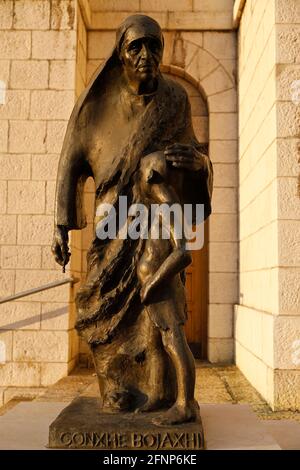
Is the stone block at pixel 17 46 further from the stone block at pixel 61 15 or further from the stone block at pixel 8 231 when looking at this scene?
the stone block at pixel 8 231

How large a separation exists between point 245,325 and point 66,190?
381 centimetres

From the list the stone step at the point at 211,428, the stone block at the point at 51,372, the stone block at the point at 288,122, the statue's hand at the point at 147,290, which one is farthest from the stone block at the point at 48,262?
the statue's hand at the point at 147,290

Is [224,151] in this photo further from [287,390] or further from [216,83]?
[287,390]

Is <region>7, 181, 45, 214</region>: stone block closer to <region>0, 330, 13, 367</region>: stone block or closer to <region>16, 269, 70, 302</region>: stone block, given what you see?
<region>16, 269, 70, 302</region>: stone block

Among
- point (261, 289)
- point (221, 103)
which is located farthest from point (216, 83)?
point (261, 289)

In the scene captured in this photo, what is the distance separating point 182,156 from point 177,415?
3.88 ft

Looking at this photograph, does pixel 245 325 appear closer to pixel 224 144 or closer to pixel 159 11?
pixel 224 144

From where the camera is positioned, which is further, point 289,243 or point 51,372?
point 51,372

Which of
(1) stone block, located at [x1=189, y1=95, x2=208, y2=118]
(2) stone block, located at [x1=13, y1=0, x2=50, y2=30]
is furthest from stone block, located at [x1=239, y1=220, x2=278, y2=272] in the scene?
(2) stone block, located at [x1=13, y1=0, x2=50, y2=30]

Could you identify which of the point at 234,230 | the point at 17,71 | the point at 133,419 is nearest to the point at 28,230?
the point at 17,71

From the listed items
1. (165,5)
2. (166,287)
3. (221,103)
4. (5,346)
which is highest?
(165,5)

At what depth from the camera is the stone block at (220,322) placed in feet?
23.0

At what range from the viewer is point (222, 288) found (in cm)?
707

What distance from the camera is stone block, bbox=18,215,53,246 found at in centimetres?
648
